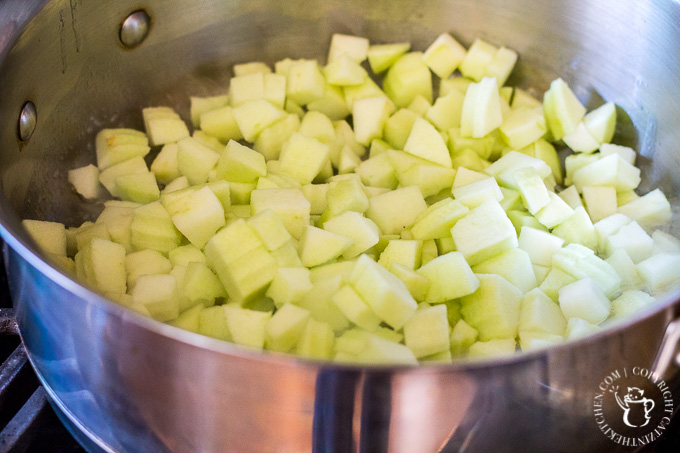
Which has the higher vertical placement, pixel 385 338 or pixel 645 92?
pixel 645 92

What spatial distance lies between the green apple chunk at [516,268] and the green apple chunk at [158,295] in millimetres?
549

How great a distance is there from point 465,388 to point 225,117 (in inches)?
36.7

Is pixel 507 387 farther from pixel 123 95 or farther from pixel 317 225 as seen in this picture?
pixel 123 95

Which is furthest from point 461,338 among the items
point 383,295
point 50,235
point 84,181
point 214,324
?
point 84,181

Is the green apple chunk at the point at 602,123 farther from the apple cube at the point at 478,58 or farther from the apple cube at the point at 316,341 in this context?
the apple cube at the point at 316,341

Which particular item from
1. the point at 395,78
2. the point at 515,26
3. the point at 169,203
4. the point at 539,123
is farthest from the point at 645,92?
the point at 169,203

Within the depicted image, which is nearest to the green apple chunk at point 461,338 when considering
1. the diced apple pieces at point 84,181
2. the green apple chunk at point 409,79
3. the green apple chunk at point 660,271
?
the green apple chunk at point 660,271

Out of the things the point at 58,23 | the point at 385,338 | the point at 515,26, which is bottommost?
the point at 385,338

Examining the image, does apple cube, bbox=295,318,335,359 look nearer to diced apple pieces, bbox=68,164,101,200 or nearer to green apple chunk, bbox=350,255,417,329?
green apple chunk, bbox=350,255,417,329

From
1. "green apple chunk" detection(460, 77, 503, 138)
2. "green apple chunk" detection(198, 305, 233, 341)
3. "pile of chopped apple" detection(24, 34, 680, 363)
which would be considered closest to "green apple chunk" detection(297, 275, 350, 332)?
"pile of chopped apple" detection(24, 34, 680, 363)

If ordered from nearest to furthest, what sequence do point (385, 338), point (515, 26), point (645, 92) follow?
1. point (385, 338)
2. point (645, 92)
3. point (515, 26)

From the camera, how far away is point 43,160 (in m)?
1.21

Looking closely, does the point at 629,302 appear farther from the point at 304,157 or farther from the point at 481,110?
the point at 304,157

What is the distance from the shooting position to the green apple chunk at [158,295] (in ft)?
3.16
